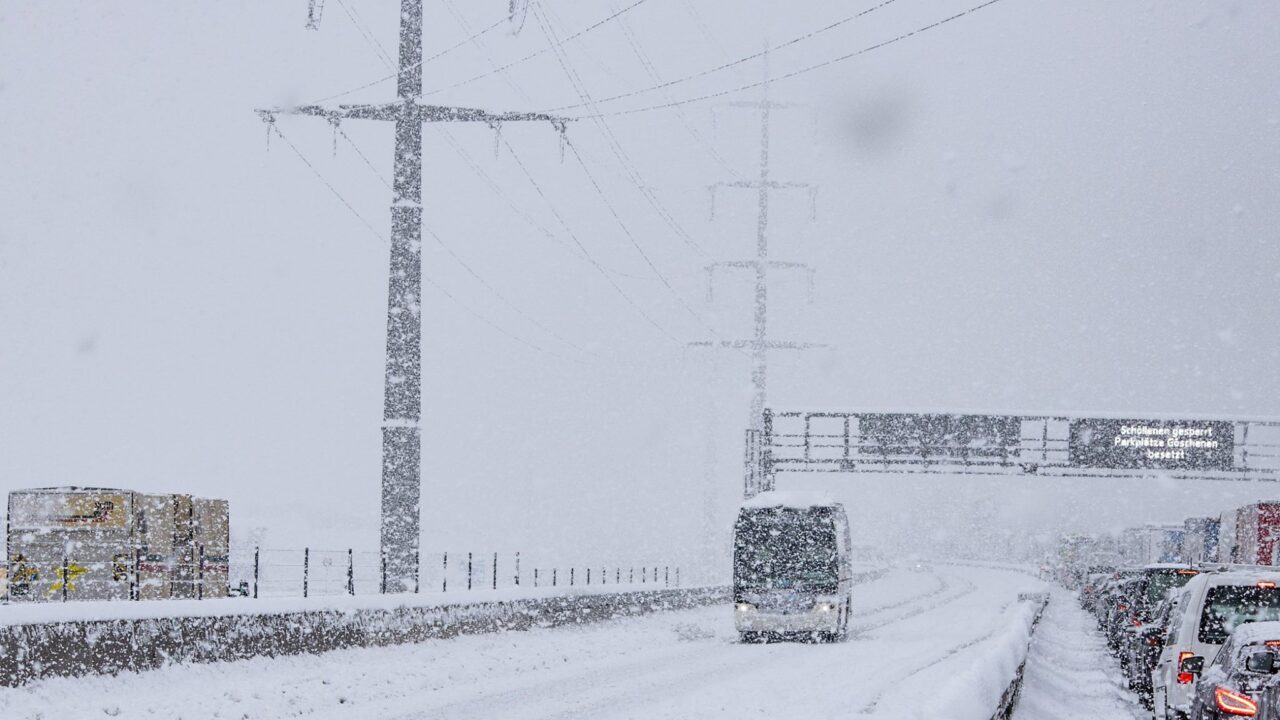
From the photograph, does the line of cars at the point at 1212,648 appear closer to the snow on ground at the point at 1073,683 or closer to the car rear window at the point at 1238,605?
the car rear window at the point at 1238,605

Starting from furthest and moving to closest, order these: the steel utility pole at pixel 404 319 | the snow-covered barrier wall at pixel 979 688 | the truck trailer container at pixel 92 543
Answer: the truck trailer container at pixel 92 543 < the steel utility pole at pixel 404 319 < the snow-covered barrier wall at pixel 979 688

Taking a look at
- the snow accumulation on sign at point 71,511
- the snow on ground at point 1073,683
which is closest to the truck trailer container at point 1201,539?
the snow on ground at point 1073,683

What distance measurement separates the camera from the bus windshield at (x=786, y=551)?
34969 mm

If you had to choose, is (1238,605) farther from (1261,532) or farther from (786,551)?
(1261,532)

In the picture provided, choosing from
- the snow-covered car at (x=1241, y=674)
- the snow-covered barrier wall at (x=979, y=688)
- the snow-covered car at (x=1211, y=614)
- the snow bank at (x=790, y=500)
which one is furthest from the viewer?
the snow bank at (x=790, y=500)

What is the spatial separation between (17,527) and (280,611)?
1262cm

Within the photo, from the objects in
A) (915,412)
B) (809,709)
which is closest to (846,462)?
(915,412)

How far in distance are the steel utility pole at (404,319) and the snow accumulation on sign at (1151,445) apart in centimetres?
3629

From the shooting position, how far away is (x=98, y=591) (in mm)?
30609

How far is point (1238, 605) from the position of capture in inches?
619

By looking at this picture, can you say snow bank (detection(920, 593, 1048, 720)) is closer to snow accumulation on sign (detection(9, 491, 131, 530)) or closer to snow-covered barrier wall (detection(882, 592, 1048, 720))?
snow-covered barrier wall (detection(882, 592, 1048, 720))

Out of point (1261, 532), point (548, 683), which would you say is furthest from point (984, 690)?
point (1261, 532)

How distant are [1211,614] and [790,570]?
65.2 ft

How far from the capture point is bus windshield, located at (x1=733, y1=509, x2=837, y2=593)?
35.0m
